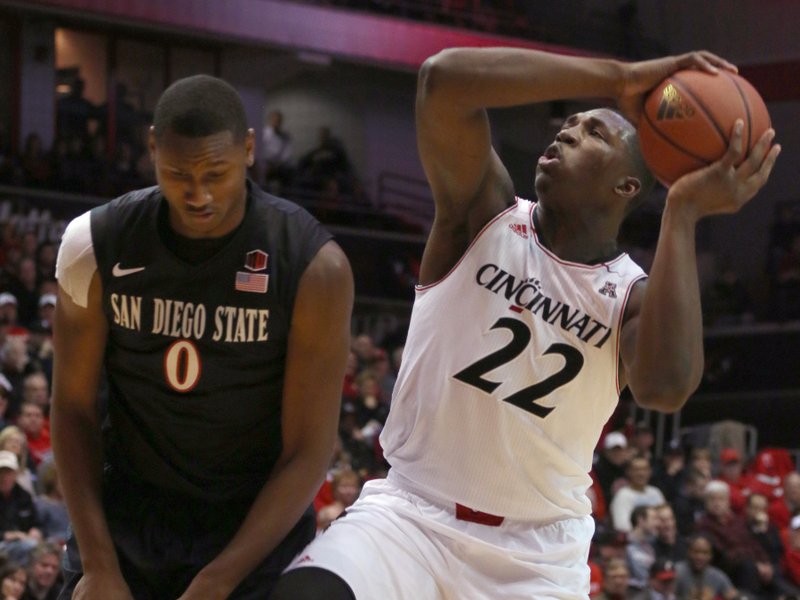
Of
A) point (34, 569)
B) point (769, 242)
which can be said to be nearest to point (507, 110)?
point (769, 242)

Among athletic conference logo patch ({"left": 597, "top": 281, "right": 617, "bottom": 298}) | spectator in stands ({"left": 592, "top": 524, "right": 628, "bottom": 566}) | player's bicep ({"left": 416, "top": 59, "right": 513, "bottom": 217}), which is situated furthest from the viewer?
spectator in stands ({"left": 592, "top": 524, "right": 628, "bottom": 566})

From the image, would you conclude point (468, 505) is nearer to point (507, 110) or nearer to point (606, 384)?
point (606, 384)

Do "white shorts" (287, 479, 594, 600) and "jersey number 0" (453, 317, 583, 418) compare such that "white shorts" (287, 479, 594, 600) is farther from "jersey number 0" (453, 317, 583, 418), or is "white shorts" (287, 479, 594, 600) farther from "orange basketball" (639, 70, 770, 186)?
"orange basketball" (639, 70, 770, 186)

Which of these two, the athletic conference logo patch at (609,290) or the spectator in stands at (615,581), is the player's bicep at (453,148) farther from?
the spectator in stands at (615,581)

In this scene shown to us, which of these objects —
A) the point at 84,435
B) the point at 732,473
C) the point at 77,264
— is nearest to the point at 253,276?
the point at 77,264

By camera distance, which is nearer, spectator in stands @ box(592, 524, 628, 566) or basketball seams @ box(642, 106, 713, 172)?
basketball seams @ box(642, 106, 713, 172)

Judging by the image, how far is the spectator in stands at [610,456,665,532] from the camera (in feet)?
39.1

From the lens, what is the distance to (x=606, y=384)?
13.0ft

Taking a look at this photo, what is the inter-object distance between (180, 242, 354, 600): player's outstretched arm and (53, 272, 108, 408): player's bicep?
0.48 metres

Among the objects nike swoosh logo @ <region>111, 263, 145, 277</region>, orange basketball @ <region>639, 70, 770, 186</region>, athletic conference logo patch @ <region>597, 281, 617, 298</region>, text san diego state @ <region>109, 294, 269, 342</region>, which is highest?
orange basketball @ <region>639, 70, 770, 186</region>

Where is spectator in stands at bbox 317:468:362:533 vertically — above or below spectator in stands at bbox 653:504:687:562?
above

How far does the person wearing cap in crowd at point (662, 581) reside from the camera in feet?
35.0

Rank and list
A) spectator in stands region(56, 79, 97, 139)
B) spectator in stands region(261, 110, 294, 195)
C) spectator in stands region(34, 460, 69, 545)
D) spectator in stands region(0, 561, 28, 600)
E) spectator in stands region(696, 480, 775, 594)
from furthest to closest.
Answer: spectator in stands region(261, 110, 294, 195)
spectator in stands region(56, 79, 97, 139)
spectator in stands region(696, 480, 775, 594)
spectator in stands region(34, 460, 69, 545)
spectator in stands region(0, 561, 28, 600)

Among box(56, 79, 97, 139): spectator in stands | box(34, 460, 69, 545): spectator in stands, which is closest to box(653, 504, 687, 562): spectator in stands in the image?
box(34, 460, 69, 545): spectator in stands
